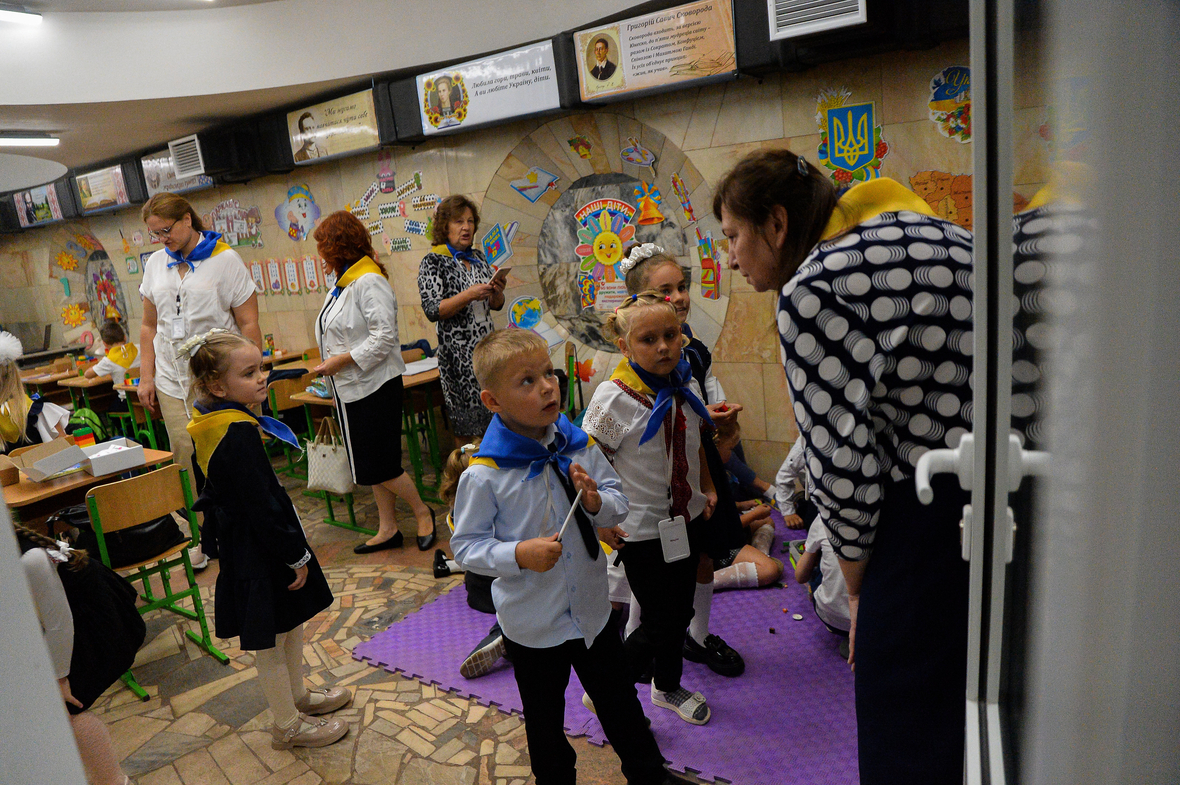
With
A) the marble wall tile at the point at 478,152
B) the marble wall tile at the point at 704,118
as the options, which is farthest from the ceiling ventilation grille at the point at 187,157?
the marble wall tile at the point at 704,118

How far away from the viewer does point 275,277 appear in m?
7.97

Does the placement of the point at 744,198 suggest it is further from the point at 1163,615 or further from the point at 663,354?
the point at 1163,615

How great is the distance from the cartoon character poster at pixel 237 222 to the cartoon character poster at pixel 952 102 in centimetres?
680

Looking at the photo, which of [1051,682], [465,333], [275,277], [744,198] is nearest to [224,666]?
[465,333]

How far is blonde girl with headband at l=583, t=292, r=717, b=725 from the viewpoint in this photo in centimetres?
220

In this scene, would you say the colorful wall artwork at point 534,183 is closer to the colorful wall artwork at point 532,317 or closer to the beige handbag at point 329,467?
the colorful wall artwork at point 532,317

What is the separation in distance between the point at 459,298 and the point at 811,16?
2.28 meters

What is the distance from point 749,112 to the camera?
170 inches

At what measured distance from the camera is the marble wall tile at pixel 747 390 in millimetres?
4668

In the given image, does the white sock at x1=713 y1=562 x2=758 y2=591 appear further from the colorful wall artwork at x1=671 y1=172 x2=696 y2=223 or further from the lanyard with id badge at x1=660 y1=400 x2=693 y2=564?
the colorful wall artwork at x1=671 y1=172 x2=696 y2=223

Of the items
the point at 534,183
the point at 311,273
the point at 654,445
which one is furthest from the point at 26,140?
the point at 654,445

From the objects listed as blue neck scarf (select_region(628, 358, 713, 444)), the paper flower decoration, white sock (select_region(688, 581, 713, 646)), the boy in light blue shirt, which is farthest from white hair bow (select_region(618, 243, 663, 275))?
the paper flower decoration

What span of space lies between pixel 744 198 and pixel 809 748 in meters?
1.76

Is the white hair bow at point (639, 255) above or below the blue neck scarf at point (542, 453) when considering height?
above
